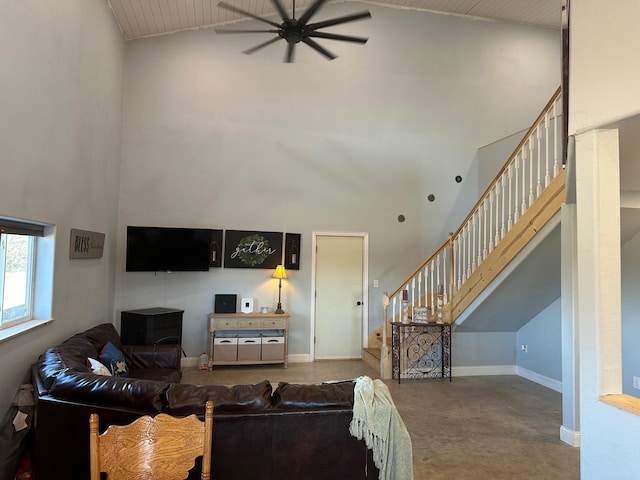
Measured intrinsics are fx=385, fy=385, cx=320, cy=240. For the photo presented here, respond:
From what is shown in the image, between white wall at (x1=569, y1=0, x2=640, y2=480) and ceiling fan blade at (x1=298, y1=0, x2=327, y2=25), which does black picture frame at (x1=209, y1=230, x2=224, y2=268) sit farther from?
white wall at (x1=569, y1=0, x2=640, y2=480)

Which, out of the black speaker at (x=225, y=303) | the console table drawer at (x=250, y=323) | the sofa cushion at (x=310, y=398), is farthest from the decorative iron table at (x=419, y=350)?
the sofa cushion at (x=310, y=398)

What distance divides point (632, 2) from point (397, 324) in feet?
13.5

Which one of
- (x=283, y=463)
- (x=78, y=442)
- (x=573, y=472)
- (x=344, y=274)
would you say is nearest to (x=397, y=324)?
(x=344, y=274)

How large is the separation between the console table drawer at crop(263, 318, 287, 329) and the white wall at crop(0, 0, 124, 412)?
2.17 meters

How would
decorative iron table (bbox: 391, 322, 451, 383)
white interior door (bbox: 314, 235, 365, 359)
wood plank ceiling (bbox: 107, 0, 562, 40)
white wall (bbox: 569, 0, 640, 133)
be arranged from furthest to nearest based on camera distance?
1. white interior door (bbox: 314, 235, 365, 359)
2. decorative iron table (bbox: 391, 322, 451, 383)
3. wood plank ceiling (bbox: 107, 0, 562, 40)
4. white wall (bbox: 569, 0, 640, 133)

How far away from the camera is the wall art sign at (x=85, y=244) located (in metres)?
3.83

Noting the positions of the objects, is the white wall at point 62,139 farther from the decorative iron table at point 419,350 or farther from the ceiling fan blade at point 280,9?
the decorative iron table at point 419,350

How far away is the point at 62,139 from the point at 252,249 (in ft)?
10.1

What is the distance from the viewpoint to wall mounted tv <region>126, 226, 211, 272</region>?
543cm

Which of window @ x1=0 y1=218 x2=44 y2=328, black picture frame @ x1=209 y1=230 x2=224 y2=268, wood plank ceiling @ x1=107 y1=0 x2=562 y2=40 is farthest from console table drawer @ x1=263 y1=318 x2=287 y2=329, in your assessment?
wood plank ceiling @ x1=107 y1=0 x2=562 y2=40

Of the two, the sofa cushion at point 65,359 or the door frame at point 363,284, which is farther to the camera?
the door frame at point 363,284

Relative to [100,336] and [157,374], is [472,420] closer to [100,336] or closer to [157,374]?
[157,374]

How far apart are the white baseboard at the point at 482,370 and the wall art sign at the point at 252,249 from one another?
3.11m

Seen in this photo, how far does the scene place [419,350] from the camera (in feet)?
17.6
